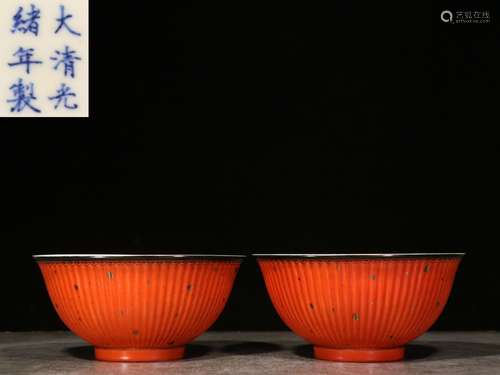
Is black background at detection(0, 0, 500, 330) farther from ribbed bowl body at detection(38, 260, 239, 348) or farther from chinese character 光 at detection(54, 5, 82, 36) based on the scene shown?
ribbed bowl body at detection(38, 260, 239, 348)

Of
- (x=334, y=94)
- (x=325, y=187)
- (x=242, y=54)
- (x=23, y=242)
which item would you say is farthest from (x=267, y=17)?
(x=23, y=242)

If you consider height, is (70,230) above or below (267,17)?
below

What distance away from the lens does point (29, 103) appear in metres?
2.96

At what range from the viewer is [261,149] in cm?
296

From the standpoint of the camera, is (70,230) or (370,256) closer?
(370,256)

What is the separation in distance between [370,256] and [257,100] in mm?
1095

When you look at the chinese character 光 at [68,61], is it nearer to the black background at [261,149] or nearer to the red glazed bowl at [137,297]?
the black background at [261,149]

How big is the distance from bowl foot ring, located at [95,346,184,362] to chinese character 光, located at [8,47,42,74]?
125 cm

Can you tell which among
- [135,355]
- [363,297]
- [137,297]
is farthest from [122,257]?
[363,297]

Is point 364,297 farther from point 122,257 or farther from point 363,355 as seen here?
point 122,257

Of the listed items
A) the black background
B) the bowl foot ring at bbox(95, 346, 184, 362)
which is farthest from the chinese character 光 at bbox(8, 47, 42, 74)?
the bowl foot ring at bbox(95, 346, 184, 362)

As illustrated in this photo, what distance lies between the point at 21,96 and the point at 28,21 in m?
0.28

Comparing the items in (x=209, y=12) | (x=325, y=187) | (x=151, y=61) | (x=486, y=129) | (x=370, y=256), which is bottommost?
(x=370, y=256)

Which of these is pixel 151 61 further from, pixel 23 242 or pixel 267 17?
pixel 23 242
